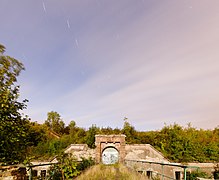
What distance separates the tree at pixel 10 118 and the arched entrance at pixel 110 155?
16289 millimetres

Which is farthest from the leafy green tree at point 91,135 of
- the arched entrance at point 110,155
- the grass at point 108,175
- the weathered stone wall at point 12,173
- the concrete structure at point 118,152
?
the weathered stone wall at point 12,173

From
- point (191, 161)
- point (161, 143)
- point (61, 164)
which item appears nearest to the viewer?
point (61, 164)

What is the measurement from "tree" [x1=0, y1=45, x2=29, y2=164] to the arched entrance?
641 inches

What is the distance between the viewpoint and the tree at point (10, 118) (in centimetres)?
548

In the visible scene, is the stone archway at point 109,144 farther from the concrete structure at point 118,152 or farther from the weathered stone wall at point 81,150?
the weathered stone wall at point 81,150

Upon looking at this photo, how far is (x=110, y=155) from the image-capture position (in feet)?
70.7

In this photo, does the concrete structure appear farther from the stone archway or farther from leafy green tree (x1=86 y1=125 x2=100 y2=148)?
leafy green tree (x1=86 y1=125 x2=100 y2=148)

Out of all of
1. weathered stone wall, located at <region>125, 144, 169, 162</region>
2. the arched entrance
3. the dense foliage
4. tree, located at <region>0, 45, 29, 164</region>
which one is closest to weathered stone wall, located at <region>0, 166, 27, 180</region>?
tree, located at <region>0, 45, 29, 164</region>

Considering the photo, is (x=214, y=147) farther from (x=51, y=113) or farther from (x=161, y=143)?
(x=51, y=113)

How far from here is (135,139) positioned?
2191 centimetres

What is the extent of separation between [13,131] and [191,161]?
57.9ft

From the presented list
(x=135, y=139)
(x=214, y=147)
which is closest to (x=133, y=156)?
(x=135, y=139)

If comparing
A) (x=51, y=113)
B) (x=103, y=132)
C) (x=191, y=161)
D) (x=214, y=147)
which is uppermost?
(x=51, y=113)

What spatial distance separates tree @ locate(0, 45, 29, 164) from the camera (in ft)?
18.0
